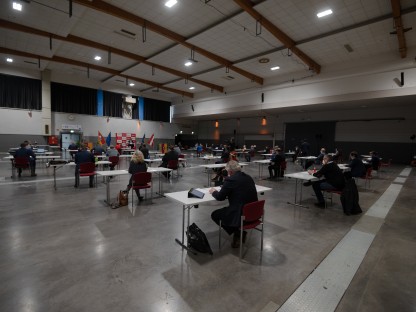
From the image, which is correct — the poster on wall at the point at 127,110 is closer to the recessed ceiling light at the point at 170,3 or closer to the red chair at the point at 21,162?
the red chair at the point at 21,162

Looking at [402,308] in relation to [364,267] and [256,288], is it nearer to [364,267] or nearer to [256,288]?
[364,267]

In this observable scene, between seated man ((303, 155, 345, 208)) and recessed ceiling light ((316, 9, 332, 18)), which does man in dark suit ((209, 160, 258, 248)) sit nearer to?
seated man ((303, 155, 345, 208))

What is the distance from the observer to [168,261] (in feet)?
8.99

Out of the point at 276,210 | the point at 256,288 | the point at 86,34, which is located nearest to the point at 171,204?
the point at 276,210

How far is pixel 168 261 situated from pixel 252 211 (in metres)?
1.22

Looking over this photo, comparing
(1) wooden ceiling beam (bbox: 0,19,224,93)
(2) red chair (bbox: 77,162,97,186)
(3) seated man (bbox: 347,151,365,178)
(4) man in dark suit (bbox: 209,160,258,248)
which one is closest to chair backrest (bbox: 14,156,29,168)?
(2) red chair (bbox: 77,162,97,186)

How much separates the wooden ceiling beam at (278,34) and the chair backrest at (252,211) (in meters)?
6.22

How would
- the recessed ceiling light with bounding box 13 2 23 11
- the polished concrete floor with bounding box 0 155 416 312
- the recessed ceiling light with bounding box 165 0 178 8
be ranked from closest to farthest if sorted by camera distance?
1. the polished concrete floor with bounding box 0 155 416 312
2. the recessed ceiling light with bounding box 13 2 23 11
3. the recessed ceiling light with bounding box 165 0 178 8

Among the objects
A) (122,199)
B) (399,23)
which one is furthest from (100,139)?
(399,23)

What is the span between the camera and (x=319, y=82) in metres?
12.2

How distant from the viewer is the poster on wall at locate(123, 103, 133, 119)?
19.3 m

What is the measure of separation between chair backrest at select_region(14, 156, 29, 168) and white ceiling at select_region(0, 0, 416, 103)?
185 inches

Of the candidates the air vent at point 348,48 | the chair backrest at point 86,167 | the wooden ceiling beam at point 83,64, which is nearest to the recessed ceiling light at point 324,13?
the air vent at point 348,48

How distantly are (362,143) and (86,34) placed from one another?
1772cm
